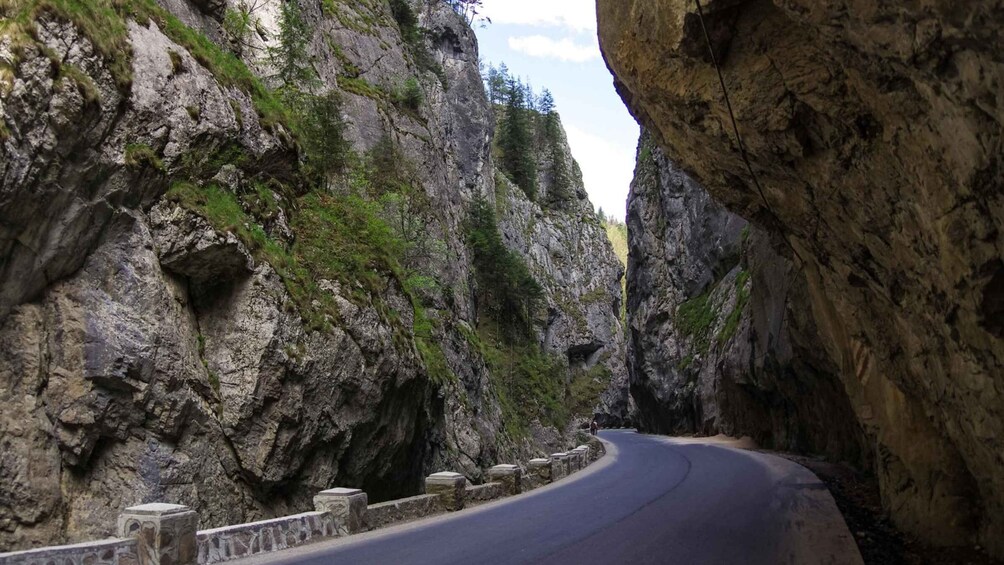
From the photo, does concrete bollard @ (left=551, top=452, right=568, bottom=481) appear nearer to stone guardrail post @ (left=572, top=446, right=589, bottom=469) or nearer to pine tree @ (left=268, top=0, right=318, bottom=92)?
stone guardrail post @ (left=572, top=446, right=589, bottom=469)

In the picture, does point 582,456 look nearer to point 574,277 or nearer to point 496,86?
point 574,277

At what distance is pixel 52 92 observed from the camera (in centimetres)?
1116

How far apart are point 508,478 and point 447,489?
3.26 meters

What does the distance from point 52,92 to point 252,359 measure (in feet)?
20.1

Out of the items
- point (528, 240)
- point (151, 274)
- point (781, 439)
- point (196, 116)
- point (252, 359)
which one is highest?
point (528, 240)

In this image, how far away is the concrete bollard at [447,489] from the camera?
527 inches

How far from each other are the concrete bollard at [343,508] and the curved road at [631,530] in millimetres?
271

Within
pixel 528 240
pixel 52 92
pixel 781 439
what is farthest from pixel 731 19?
pixel 528 240

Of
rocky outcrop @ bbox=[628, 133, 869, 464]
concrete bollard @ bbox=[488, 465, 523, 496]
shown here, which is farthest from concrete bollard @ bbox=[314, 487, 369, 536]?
rocky outcrop @ bbox=[628, 133, 869, 464]

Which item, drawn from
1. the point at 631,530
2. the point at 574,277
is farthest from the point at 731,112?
the point at 574,277

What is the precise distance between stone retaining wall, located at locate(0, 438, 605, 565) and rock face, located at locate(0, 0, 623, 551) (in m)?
3.55

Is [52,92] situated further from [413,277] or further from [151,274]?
[413,277]

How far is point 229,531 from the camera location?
836 cm

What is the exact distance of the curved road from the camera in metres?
8.56
